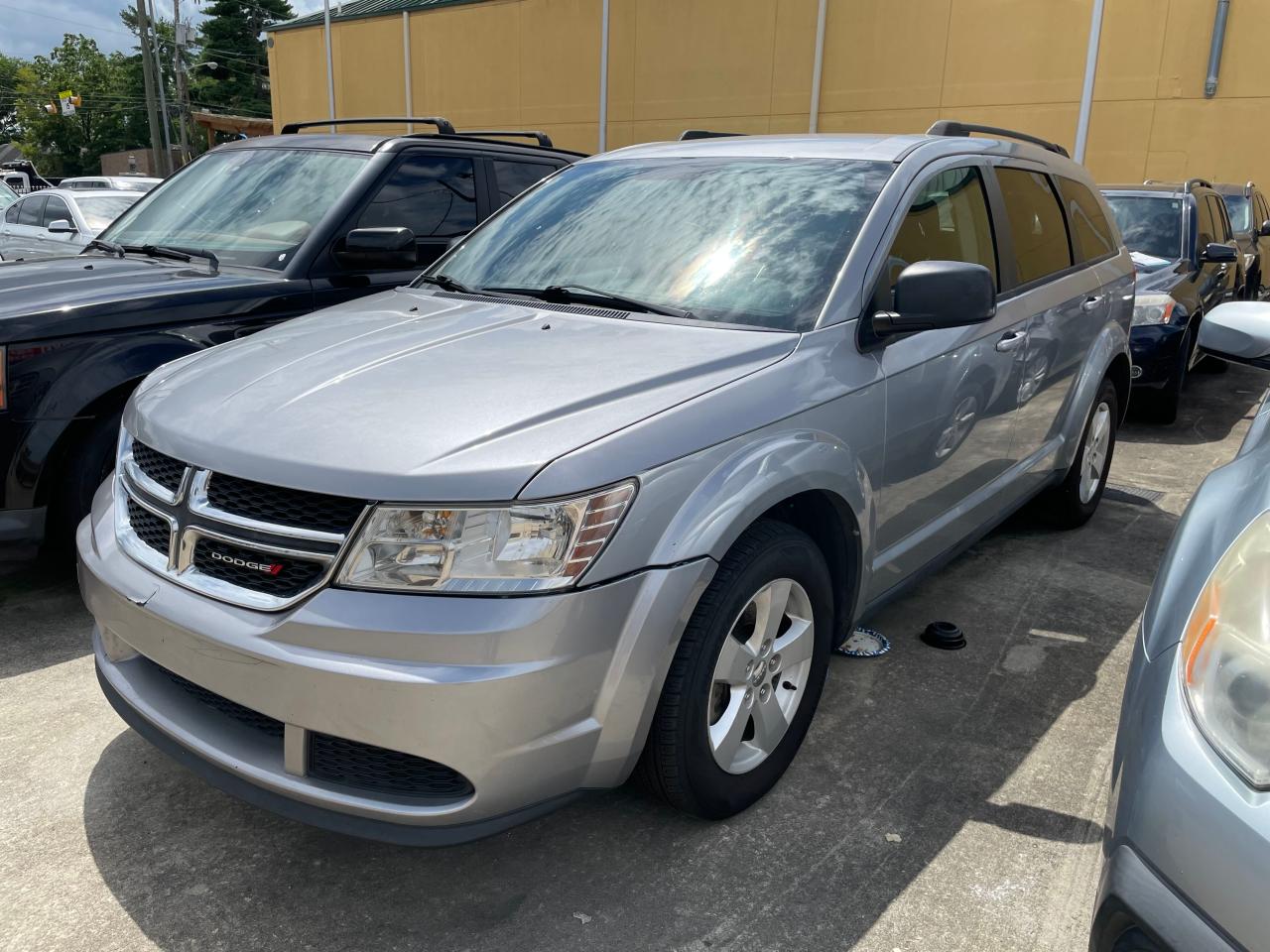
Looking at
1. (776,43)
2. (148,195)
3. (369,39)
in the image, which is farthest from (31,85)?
(148,195)

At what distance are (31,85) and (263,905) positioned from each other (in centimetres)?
9678

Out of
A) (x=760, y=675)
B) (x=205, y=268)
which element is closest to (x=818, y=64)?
(x=205, y=268)

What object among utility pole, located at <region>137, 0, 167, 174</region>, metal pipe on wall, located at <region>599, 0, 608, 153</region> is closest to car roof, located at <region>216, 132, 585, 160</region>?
metal pipe on wall, located at <region>599, 0, 608, 153</region>

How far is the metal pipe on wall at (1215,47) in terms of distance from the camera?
13250mm

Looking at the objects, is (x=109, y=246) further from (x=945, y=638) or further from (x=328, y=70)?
(x=328, y=70)

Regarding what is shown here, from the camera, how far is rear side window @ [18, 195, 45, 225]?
12.6 m

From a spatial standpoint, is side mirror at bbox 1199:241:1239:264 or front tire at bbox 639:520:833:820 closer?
front tire at bbox 639:520:833:820

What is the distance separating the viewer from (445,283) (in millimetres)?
3498

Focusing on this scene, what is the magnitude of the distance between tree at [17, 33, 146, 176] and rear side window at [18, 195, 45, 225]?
228ft

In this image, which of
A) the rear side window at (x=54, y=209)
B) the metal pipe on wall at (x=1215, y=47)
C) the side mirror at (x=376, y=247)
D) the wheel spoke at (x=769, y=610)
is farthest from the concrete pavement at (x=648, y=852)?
the metal pipe on wall at (x=1215, y=47)

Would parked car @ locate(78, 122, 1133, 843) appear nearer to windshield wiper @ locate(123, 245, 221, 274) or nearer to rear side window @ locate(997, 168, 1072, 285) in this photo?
rear side window @ locate(997, 168, 1072, 285)

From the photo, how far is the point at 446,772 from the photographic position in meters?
2.03

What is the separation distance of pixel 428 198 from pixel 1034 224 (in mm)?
2868

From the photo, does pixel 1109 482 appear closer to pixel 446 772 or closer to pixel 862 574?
pixel 862 574
